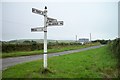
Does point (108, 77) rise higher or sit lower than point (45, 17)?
lower

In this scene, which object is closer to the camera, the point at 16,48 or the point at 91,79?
the point at 91,79

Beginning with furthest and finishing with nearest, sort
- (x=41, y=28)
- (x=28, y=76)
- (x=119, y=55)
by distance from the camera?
1. (x=119, y=55)
2. (x=41, y=28)
3. (x=28, y=76)

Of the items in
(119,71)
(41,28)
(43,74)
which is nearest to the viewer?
(43,74)

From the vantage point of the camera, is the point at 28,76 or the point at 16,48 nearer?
the point at 28,76

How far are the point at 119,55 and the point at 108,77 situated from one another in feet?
14.3

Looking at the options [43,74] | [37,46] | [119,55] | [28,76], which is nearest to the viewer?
[28,76]

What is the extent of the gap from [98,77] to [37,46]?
3082cm

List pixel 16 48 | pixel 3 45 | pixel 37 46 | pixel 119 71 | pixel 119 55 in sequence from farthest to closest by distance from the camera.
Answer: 1. pixel 37 46
2. pixel 16 48
3. pixel 3 45
4. pixel 119 55
5. pixel 119 71

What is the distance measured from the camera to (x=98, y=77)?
32.0 feet

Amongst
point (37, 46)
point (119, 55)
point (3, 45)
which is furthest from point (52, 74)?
point (37, 46)

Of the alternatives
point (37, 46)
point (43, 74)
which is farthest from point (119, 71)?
point (37, 46)

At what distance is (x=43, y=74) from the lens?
9711mm

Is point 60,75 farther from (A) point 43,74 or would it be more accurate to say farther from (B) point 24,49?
(B) point 24,49

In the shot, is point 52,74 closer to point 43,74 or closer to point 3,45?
point 43,74
